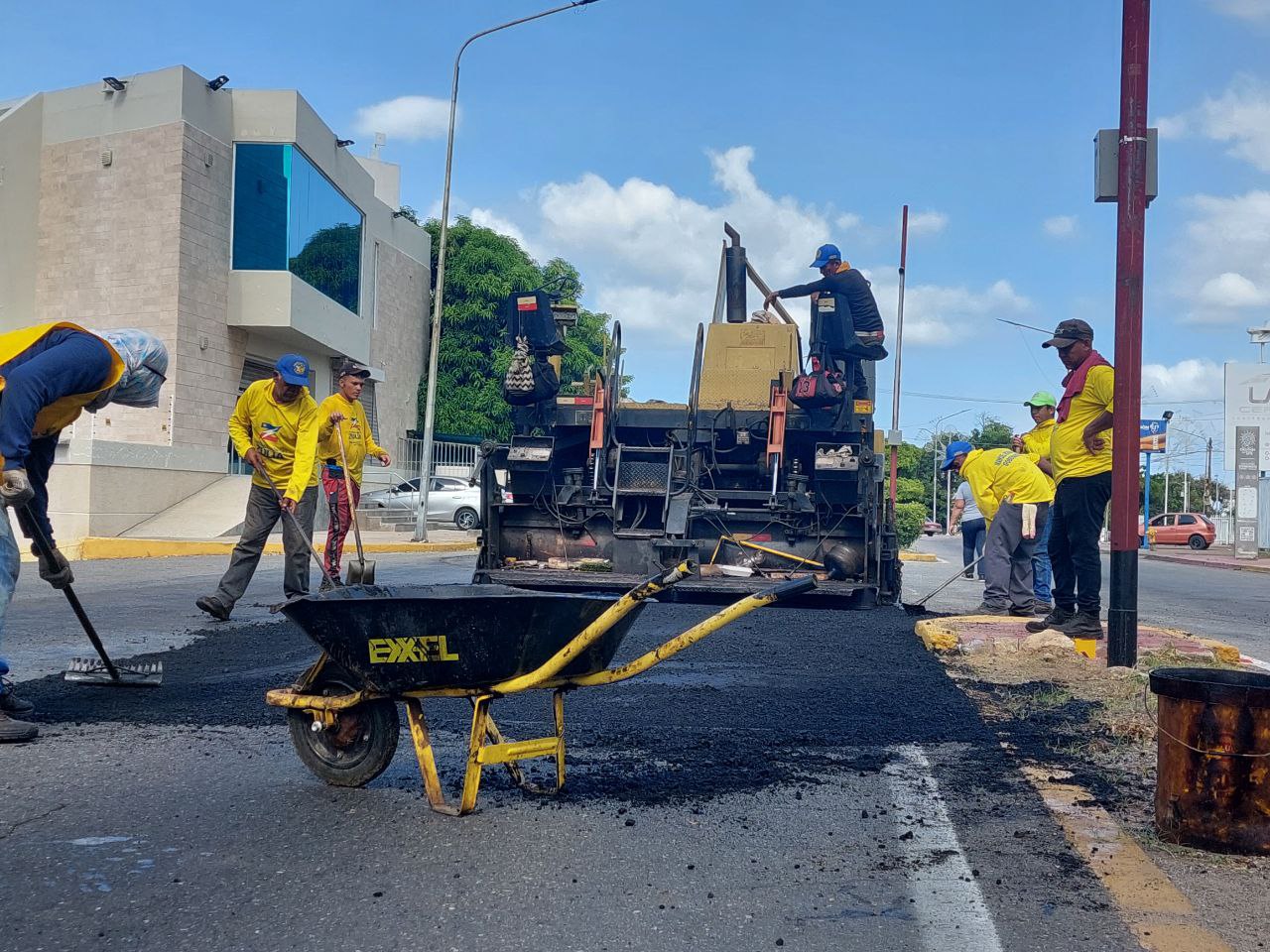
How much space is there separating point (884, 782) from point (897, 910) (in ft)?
4.03

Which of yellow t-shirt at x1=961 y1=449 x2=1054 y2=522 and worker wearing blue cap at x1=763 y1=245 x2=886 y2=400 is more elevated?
worker wearing blue cap at x1=763 y1=245 x2=886 y2=400

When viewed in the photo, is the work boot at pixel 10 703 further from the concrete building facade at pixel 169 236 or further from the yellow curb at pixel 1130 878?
the concrete building facade at pixel 169 236

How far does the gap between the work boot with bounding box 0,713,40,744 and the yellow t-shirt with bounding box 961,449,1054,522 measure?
732cm

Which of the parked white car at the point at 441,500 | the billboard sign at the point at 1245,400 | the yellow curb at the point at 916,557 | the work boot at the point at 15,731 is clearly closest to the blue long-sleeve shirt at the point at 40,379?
the work boot at the point at 15,731

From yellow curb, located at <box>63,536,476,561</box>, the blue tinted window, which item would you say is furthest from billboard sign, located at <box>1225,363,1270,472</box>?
yellow curb, located at <box>63,536,476,561</box>

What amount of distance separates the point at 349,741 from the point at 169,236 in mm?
19825

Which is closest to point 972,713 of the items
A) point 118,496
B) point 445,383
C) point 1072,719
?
point 1072,719

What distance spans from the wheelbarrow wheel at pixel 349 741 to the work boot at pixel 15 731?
1.24m

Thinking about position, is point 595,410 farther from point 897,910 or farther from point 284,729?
point 897,910

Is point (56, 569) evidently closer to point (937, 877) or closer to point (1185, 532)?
point (937, 877)

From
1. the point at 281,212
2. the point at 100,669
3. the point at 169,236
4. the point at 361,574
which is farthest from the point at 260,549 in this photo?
the point at 281,212

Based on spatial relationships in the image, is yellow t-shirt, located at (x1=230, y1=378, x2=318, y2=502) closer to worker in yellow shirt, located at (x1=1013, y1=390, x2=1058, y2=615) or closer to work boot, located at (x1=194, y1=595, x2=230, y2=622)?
work boot, located at (x1=194, y1=595, x2=230, y2=622)

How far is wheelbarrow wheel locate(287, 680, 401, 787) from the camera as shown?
3830 mm

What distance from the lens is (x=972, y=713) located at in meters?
5.35
